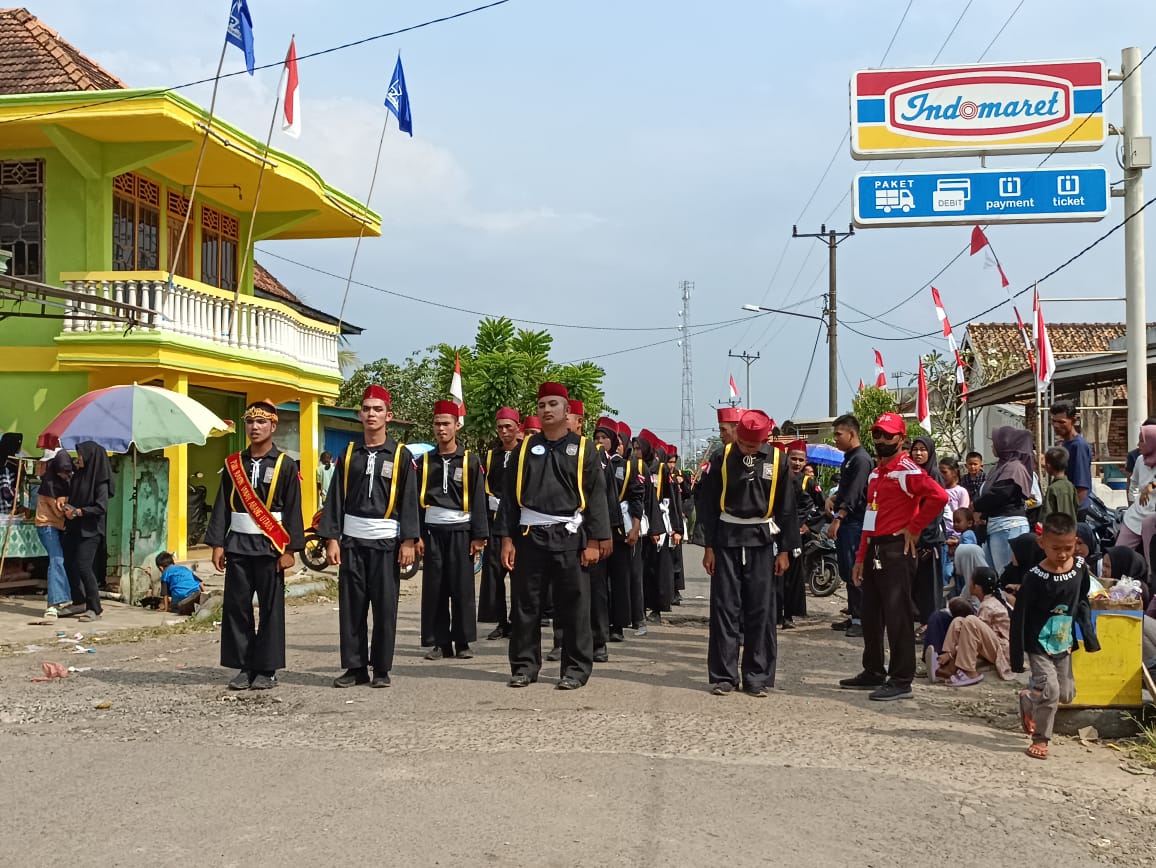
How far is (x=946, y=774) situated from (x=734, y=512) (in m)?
2.73

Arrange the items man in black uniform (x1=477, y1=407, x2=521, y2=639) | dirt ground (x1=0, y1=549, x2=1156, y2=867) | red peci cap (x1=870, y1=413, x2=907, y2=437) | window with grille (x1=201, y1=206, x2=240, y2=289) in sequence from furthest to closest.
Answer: window with grille (x1=201, y1=206, x2=240, y2=289) → man in black uniform (x1=477, y1=407, x2=521, y2=639) → red peci cap (x1=870, y1=413, x2=907, y2=437) → dirt ground (x1=0, y1=549, x2=1156, y2=867)

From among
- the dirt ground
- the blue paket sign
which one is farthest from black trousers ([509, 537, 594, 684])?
the blue paket sign

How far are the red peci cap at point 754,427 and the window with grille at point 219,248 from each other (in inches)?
571

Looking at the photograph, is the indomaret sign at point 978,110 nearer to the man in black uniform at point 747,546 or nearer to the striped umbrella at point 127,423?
the man in black uniform at point 747,546

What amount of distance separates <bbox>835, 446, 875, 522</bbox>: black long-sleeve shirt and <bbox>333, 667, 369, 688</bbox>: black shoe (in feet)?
13.9

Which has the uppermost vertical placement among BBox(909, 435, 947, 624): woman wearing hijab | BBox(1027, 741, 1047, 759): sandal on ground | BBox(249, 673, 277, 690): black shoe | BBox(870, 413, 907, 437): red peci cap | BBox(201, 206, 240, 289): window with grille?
BBox(201, 206, 240, 289): window with grille

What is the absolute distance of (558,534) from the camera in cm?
822

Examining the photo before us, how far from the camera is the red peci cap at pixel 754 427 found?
8141mm

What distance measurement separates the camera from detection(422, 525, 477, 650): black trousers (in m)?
9.54

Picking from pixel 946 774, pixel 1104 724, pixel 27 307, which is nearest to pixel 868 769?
pixel 946 774

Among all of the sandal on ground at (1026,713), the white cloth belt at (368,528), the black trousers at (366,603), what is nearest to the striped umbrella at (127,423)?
the white cloth belt at (368,528)

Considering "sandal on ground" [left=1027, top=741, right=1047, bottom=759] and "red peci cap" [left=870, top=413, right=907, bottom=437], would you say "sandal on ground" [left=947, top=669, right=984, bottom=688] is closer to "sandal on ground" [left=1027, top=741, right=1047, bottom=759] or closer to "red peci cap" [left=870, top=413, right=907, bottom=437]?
"red peci cap" [left=870, top=413, right=907, bottom=437]

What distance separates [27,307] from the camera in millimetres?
17359

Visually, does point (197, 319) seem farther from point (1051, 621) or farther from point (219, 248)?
point (1051, 621)
